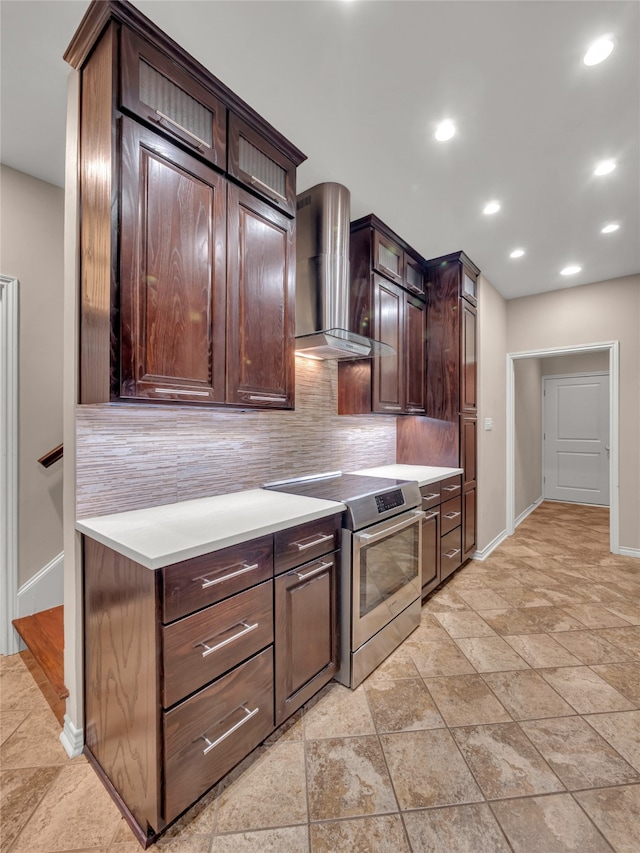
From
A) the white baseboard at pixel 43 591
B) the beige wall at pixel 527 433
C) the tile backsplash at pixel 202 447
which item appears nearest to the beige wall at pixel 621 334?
the beige wall at pixel 527 433

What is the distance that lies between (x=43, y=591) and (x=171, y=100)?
2.59 metres

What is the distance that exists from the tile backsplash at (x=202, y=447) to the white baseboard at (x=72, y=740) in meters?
0.88

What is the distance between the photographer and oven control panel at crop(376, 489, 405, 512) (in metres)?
2.03

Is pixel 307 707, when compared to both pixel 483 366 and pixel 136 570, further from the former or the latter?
pixel 483 366

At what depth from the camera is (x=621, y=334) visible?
3.82 meters

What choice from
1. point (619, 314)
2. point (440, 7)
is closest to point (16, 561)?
point (440, 7)

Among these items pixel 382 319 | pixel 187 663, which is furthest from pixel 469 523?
pixel 187 663

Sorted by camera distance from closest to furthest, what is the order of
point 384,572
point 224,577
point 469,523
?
point 224,577 < point 384,572 < point 469,523

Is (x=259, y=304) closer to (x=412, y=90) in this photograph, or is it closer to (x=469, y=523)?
(x=412, y=90)

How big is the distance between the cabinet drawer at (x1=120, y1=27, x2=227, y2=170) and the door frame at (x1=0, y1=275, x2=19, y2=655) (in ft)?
4.33

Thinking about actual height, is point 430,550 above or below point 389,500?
below

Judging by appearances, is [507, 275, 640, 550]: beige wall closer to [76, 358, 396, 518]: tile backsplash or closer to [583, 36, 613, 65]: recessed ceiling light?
[76, 358, 396, 518]: tile backsplash

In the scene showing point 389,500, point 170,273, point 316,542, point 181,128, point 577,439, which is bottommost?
Result: point 316,542

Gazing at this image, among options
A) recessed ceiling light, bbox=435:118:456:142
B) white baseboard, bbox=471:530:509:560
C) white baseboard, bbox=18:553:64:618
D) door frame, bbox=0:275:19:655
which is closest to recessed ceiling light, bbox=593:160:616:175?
recessed ceiling light, bbox=435:118:456:142
